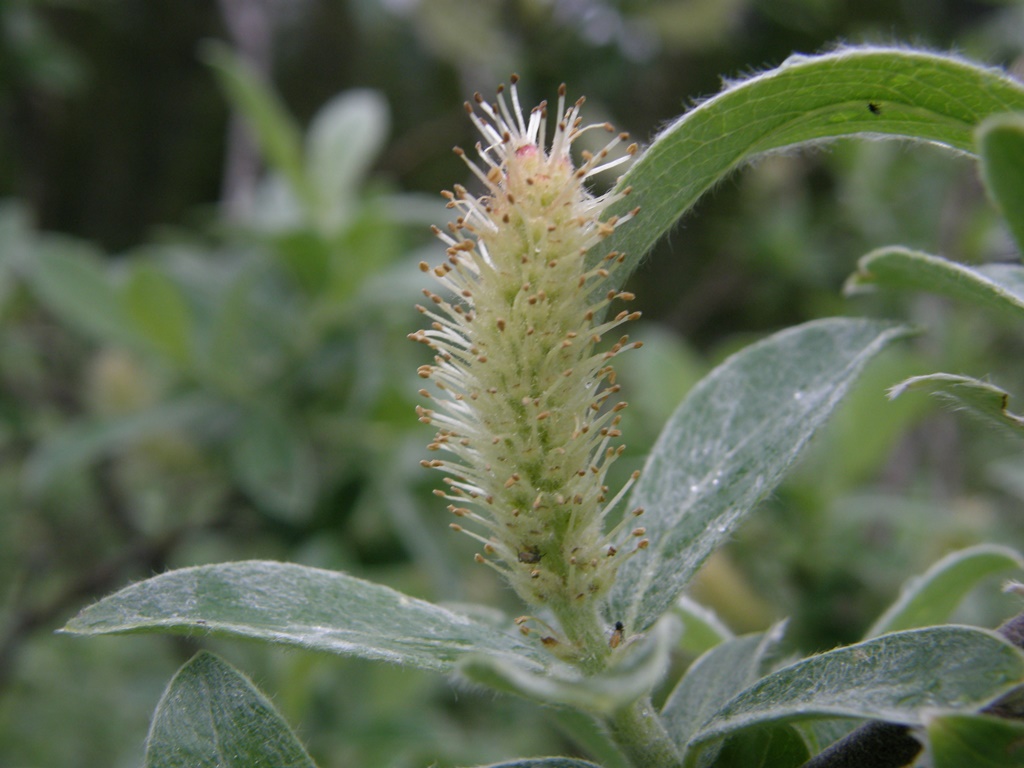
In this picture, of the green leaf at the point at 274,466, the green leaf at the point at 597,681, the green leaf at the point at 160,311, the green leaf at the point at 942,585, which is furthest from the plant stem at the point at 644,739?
Answer: the green leaf at the point at 160,311

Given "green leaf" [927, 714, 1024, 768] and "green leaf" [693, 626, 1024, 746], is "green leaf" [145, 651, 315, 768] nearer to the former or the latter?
"green leaf" [693, 626, 1024, 746]

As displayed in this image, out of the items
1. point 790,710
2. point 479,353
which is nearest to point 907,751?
point 790,710

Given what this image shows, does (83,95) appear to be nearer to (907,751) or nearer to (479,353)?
(479,353)

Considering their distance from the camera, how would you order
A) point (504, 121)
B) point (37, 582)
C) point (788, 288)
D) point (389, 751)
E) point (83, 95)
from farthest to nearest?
point (83, 95) < point (788, 288) < point (37, 582) < point (389, 751) < point (504, 121)

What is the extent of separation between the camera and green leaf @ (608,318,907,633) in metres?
0.62

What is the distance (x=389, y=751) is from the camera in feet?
5.36

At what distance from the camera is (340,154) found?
1.95 metres

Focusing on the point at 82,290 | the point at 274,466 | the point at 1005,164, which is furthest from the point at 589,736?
the point at 82,290

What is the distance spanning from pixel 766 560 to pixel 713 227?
2.51m

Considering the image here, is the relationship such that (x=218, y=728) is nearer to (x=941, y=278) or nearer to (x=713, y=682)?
(x=713, y=682)

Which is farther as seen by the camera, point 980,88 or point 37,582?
point 37,582

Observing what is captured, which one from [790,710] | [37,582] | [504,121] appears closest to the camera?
[790,710]

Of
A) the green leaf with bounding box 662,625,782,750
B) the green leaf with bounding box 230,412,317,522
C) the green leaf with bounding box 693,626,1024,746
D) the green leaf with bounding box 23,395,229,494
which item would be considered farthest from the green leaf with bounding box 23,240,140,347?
the green leaf with bounding box 693,626,1024,746

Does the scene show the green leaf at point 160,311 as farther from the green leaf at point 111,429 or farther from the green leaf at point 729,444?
the green leaf at point 729,444
